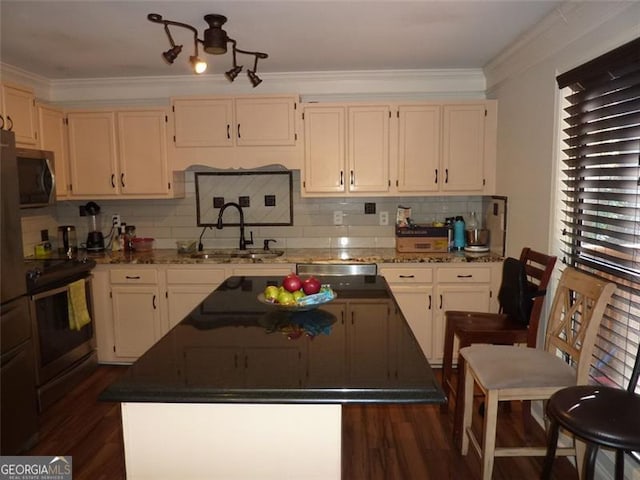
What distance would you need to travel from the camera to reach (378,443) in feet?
8.48

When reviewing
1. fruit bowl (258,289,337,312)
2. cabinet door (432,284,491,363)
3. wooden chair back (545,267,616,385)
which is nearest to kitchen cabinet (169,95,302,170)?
cabinet door (432,284,491,363)

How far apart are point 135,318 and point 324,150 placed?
202cm

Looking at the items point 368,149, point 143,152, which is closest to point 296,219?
point 368,149

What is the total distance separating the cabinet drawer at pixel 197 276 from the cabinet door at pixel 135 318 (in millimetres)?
176

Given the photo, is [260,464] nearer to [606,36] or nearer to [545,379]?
[545,379]

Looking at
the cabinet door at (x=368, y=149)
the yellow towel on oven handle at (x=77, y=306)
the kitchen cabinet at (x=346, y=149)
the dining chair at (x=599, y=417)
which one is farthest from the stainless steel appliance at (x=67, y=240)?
the dining chair at (x=599, y=417)

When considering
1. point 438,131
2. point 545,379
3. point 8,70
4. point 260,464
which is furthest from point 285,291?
point 8,70

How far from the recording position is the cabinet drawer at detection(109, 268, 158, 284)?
358 cm

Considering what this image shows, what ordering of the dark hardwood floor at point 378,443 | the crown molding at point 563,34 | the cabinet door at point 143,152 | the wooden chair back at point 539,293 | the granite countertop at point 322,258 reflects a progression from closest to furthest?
1. the crown molding at point 563,34
2. the dark hardwood floor at point 378,443
3. the wooden chair back at point 539,293
4. the granite countertop at point 322,258
5. the cabinet door at point 143,152

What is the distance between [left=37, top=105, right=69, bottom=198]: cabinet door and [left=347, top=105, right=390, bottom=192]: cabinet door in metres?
2.32

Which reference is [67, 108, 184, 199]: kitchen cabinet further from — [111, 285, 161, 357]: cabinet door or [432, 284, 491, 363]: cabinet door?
[432, 284, 491, 363]: cabinet door

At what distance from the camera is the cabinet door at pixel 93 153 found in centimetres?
371

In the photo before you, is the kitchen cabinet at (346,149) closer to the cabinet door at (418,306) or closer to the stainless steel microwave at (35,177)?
the cabinet door at (418,306)

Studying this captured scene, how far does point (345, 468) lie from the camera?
236cm
